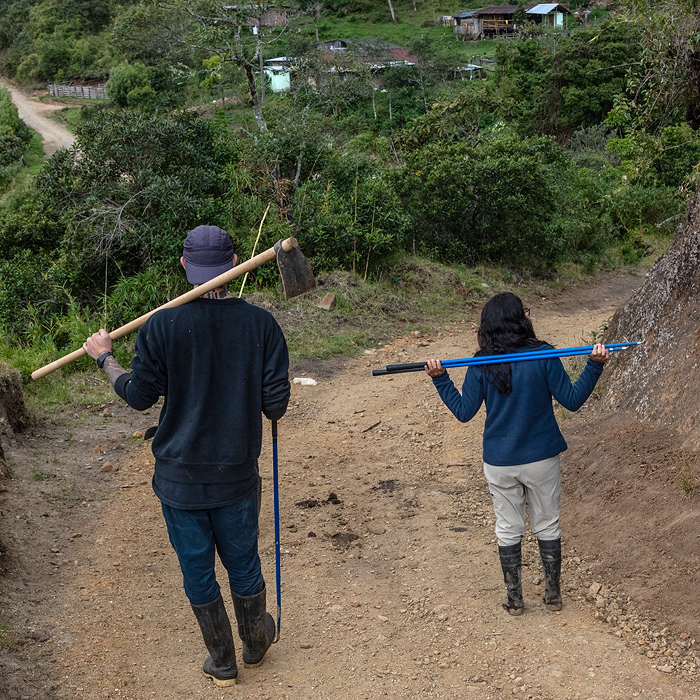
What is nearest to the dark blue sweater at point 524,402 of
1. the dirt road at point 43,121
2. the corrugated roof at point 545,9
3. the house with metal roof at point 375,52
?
the dirt road at point 43,121

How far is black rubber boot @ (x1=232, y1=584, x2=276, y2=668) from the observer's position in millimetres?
3256

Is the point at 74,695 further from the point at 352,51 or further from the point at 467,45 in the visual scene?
the point at 467,45

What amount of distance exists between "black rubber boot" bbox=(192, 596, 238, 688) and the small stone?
22.6 ft

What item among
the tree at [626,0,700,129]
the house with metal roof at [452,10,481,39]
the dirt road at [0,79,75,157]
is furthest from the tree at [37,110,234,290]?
the house with metal roof at [452,10,481,39]

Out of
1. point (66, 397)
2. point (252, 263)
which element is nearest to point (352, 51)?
point (66, 397)

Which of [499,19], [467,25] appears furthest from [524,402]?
[467,25]

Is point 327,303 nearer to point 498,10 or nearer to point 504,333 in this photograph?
point 504,333

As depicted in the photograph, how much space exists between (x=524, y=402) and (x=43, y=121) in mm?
43904

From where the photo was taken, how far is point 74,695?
3238 mm

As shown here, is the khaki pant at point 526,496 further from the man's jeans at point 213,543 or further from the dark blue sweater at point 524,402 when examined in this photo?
the man's jeans at point 213,543

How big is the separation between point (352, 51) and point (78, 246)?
39.8 meters

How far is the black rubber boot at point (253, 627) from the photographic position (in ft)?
10.7

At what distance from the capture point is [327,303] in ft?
32.8

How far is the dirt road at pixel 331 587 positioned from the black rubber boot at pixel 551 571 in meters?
0.06
